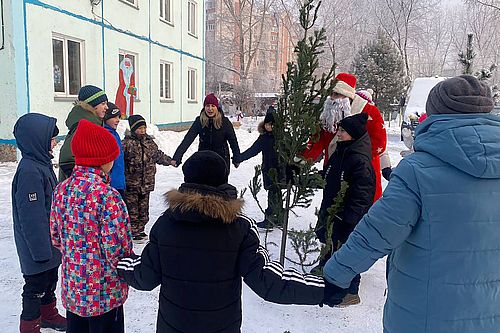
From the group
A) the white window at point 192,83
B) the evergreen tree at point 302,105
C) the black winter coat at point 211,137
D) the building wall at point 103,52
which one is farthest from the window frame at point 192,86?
the evergreen tree at point 302,105

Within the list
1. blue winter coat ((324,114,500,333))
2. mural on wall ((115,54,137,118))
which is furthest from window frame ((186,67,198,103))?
blue winter coat ((324,114,500,333))

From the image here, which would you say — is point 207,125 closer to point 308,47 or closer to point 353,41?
point 308,47

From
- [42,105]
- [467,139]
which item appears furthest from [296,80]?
[42,105]

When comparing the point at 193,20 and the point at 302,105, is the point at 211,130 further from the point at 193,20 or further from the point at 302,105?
the point at 193,20

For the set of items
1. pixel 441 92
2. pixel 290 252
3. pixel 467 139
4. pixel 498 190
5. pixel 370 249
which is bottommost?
pixel 290 252

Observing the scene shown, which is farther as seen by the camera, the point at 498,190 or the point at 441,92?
the point at 441,92

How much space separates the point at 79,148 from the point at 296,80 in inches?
77.1

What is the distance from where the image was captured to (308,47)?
3.59 meters

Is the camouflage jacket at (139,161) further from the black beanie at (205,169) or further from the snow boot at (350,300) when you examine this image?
the black beanie at (205,169)

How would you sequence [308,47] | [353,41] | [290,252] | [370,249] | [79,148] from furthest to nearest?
1. [353,41]
2. [290,252]
3. [308,47]
4. [79,148]
5. [370,249]

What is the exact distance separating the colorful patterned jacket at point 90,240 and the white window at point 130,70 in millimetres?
11784

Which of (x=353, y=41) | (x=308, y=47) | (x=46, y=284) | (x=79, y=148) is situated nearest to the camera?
(x=79, y=148)

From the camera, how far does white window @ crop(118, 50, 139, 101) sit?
13484 millimetres

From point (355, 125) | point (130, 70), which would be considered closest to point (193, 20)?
point (130, 70)
